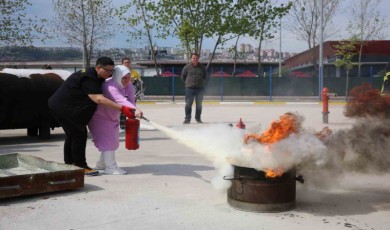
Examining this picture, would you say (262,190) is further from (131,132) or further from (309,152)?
(131,132)

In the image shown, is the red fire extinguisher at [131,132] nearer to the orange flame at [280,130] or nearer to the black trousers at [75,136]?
the black trousers at [75,136]

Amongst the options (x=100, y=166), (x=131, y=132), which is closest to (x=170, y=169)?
(x=100, y=166)

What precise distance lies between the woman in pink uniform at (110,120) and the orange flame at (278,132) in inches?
89.1

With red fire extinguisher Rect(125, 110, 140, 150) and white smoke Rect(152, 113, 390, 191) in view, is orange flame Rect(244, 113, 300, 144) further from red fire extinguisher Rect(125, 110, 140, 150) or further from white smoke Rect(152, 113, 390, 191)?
red fire extinguisher Rect(125, 110, 140, 150)

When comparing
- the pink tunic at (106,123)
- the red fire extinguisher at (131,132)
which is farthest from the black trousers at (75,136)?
the red fire extinguisher at (131,132)

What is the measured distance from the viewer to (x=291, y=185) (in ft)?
16.3

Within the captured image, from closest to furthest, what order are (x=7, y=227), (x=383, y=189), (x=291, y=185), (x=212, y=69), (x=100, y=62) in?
(x=7, y=227) < (x=291, y=185) < (x=383, y=189) < (x=100, y=62) < (x=212, y=69)

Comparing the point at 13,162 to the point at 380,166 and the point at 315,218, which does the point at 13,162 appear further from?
the point at 380,166

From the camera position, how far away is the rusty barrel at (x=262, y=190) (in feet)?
15.8

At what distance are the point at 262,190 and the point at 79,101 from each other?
2.90 meters

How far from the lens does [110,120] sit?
681 centimetres

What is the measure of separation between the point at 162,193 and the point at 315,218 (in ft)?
6.11

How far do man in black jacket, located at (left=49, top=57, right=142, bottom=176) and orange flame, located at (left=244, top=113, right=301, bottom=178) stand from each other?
84.4 inches

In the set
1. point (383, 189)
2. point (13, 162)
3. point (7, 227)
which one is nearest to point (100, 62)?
point (13, 162)
